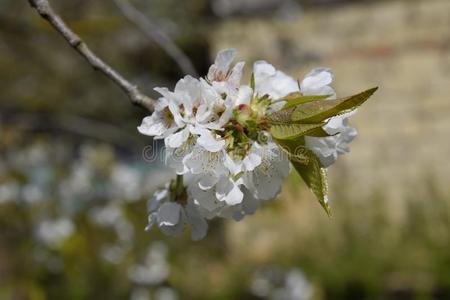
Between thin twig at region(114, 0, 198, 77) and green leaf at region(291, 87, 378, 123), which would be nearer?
green leaf at region(291, 87, 378, 123)

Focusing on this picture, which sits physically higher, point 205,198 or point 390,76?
point 390,76

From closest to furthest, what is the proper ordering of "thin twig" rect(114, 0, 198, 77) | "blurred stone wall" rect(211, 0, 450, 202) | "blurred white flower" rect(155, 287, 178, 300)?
A: "thin twig" rect(114, 0, 198, 77), "blurred white flower" rect(155, 287, 178, 300), "blurred stone wall" rect(211, 0, 450, 202)

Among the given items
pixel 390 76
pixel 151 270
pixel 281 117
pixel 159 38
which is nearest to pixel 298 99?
pixel 281 117

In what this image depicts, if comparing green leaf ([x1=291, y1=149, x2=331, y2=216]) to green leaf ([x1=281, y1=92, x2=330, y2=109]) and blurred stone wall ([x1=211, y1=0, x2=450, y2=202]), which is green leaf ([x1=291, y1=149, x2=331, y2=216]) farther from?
blurred stone wall ([x1=211, y1=0, x2=450, y2=202])

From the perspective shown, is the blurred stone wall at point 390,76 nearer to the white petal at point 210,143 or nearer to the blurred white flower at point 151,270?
the blurred white flower at point 151,270

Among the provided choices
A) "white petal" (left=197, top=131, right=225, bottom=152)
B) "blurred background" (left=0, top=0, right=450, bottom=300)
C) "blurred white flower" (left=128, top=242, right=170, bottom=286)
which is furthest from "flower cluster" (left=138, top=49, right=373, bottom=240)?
"blurred white flower" (left=128, top=242, right=170, bottom=286)

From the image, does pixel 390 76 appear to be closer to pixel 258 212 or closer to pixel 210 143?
pixel 258 212
